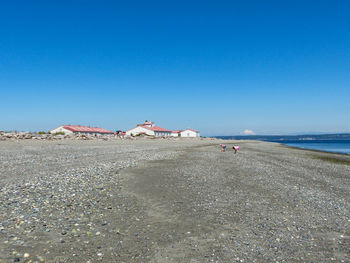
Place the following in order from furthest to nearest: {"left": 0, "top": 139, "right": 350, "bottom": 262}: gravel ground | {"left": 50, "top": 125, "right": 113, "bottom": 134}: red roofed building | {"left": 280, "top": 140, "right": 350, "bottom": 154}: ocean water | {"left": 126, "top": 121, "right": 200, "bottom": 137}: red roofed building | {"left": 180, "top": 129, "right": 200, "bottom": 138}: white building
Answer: {"left": 180, "top": 129, "right": 200, "bottom": 138}: white building < {"left": 126, "top": 121, "right": 200, "bottom": 137}: red roofed building < {"left": 50, "top": 125, "right": 113, "bottom": 134}: red roofed building < {"left": 280, "top": 140, "right": 350, "bottom": 154}: ocean water < {"left": 0, "top": 139, "right": 350, "bottom": 262}: gravel ground

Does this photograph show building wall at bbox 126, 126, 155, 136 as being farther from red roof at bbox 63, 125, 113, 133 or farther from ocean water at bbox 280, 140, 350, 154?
ocean water at bbox 280, 140, 350, 154

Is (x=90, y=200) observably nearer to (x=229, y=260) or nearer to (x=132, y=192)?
(x=132, y=192)

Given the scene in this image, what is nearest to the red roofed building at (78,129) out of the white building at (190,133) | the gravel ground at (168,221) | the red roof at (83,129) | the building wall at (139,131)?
the red roof at (83,129)

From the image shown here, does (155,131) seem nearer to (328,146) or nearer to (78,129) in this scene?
(78,129)

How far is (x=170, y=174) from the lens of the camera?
16641 mm

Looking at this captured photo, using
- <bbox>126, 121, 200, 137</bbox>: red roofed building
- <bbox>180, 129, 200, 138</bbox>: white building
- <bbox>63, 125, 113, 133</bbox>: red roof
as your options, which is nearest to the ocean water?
<bbox>180, 129, 200, 138</bbox>: white building

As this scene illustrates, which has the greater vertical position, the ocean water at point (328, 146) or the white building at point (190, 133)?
the white building at point (190, 133)

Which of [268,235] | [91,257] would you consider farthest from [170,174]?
[91,257]

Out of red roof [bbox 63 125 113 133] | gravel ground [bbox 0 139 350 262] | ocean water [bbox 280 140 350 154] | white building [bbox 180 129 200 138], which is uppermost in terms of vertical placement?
red roof [bbox 63 125 113 133]

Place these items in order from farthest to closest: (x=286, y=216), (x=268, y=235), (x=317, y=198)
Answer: (x=317, y=198) < (x=286, y=216) < (x=268, y=235)

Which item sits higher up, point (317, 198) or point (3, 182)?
point (3, 182)

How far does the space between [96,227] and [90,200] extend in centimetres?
284

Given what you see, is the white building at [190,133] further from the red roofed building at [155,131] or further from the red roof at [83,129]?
the red roof at [83,129]

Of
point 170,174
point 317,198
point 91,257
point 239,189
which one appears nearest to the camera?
point 91,257
